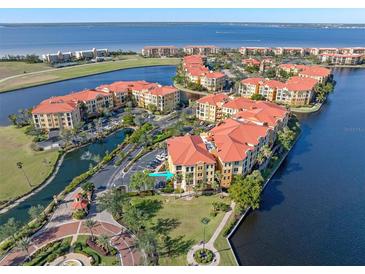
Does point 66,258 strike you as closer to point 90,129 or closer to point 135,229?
point 135,229

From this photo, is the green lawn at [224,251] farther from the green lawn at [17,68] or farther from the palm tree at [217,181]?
the green lawn at [17,68]

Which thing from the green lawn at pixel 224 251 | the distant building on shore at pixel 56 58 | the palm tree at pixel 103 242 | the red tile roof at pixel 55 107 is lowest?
the green lawn at pixel 224 251

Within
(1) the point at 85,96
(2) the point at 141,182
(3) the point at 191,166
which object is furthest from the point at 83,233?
(1) the point at 85,96

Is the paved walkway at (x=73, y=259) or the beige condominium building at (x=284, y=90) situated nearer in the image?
the paved walkway at (x=73, y=259)

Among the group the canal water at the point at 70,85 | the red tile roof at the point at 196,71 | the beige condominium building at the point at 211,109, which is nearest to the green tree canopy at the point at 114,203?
the beige condominium building at the point at 211,109

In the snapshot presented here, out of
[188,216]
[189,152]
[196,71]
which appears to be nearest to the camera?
[188,216]

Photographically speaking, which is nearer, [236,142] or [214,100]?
[236,142]

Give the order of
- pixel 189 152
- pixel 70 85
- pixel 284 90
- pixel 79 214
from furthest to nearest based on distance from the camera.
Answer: pixel 70 85, pixel 284 90, pixel 189 152, pixel 79 214

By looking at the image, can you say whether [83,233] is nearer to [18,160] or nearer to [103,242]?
[103,242]
